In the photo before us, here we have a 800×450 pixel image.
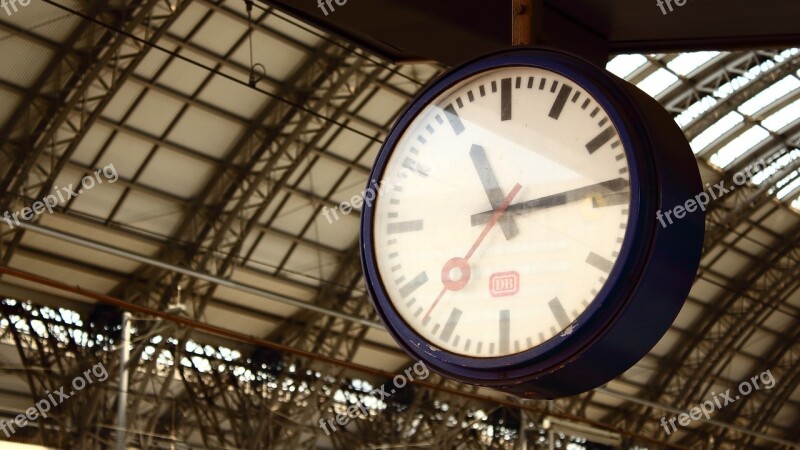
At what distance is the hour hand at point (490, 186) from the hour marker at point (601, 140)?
277 millimetres

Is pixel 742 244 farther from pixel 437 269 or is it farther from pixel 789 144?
pixel 437 269

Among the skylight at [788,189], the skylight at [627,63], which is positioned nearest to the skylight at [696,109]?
the skylight at [627,63]

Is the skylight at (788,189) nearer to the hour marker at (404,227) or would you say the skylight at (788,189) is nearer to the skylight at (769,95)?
the skylight at (769,95)

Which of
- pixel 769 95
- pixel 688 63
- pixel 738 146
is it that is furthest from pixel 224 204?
pixel 769 95

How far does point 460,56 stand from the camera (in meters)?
4.11

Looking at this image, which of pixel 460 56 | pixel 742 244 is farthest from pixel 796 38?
pixel 742 244

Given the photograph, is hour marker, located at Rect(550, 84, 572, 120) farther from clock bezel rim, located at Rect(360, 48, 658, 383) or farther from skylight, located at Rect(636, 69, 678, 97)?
skylight, located at Rect(636, 69, 678, 97)

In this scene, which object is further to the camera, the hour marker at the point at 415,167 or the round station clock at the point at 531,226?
the hour marker at the point at 415,167

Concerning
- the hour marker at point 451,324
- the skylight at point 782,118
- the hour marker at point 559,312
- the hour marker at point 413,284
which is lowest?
the hour marker at point 559,312

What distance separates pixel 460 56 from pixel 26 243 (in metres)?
24.9

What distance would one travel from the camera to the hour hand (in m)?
2.92

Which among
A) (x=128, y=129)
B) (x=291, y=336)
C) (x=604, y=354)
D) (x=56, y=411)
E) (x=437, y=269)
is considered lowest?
(x=604, y=354)

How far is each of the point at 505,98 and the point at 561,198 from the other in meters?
0.39

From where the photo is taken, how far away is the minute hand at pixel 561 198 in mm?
2760
